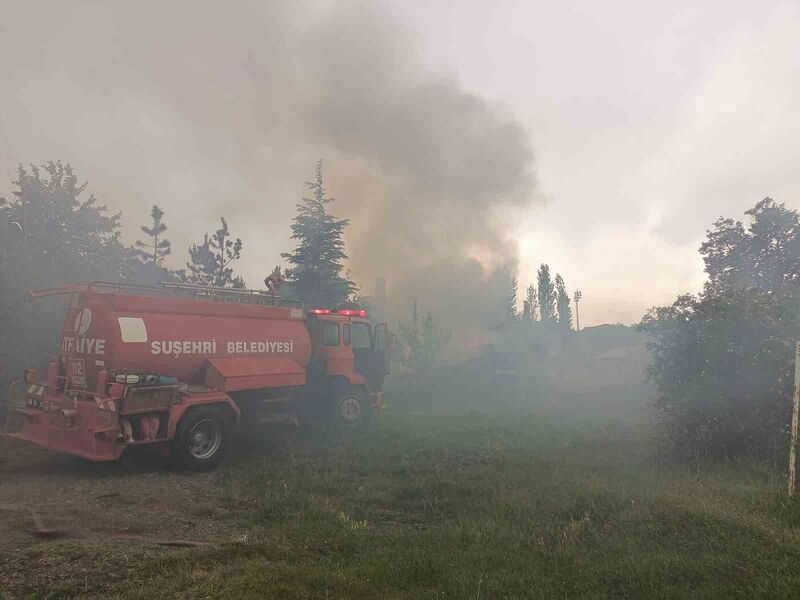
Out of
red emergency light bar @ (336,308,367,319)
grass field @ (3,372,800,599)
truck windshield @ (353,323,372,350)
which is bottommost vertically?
grass field @ (3,372,800,599)

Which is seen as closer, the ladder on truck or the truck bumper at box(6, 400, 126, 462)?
the truck bumper at box(6, 400, 126, 462)

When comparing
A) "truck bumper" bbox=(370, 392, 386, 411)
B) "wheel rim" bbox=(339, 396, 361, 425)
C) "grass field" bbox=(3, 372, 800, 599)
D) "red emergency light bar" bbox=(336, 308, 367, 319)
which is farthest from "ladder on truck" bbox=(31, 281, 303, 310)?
"grass field" bbox=(3, 372, 800, 599)

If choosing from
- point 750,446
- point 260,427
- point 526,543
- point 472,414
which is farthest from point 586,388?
point 526,543

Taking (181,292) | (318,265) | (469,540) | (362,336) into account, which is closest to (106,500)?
(469,540)

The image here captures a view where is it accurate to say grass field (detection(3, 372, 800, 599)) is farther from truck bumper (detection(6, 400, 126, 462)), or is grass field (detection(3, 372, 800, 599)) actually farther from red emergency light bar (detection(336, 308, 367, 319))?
red emergency light bar (detection(336, 308, 367, 319))

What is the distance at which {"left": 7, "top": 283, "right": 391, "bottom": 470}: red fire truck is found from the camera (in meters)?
9.22

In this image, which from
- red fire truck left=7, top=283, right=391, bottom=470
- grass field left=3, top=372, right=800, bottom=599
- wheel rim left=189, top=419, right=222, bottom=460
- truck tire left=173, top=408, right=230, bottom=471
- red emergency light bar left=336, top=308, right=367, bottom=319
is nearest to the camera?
grass field left=3, top=372, right=800, bottom=599

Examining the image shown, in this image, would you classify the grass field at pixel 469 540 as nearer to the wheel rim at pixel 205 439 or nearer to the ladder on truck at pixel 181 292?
the wheel rim at pixel 205 439

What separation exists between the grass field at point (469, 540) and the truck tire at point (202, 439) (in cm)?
52

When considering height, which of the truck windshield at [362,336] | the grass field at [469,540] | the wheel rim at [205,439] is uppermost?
the truck windshield at [362,336]

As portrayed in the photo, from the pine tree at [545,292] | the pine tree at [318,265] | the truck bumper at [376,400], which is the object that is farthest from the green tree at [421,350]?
the pine tree at [545,292]

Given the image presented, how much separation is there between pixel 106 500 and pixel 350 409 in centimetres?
755

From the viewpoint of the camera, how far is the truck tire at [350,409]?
14.0m

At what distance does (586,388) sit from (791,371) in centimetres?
2453
